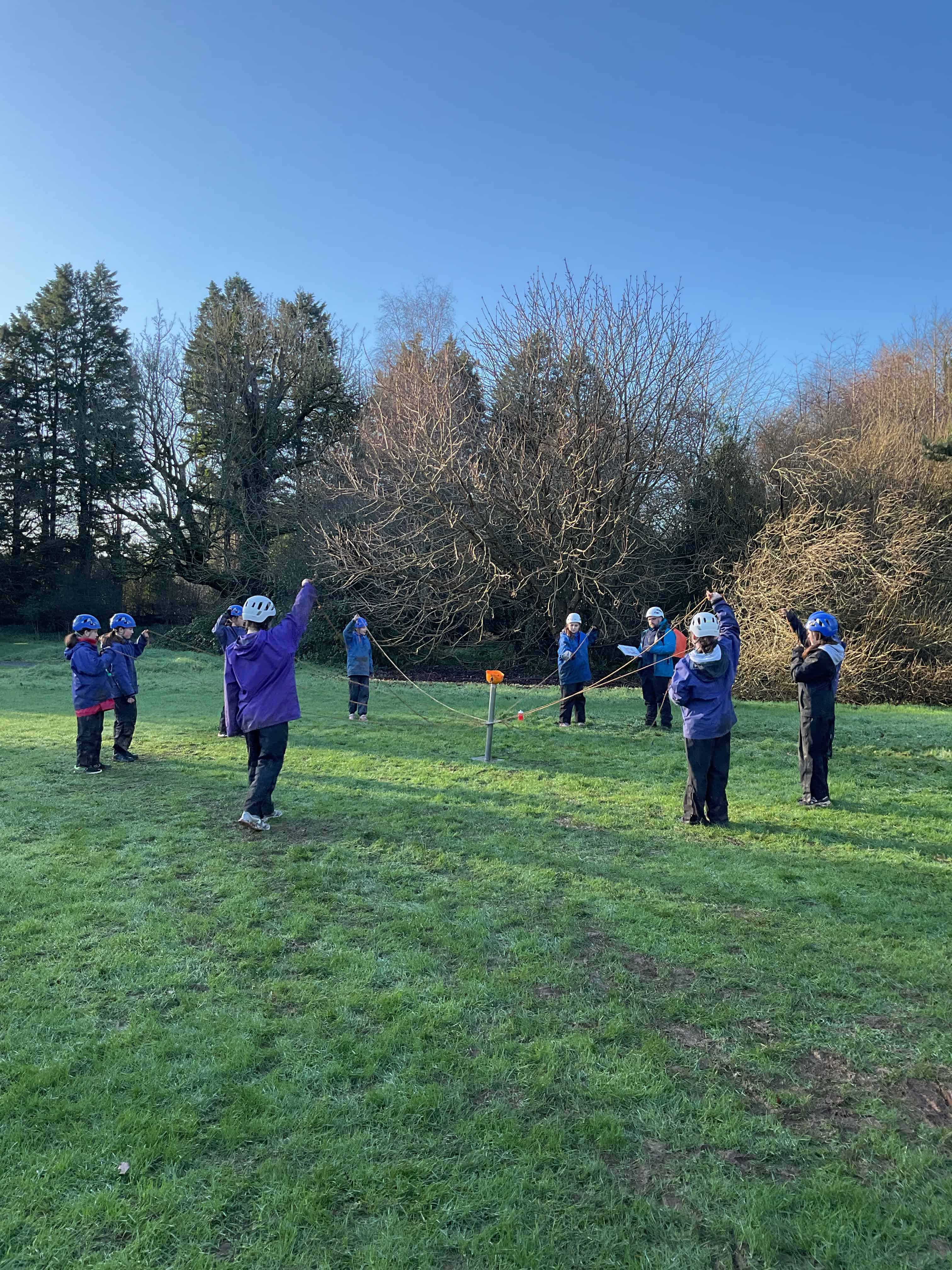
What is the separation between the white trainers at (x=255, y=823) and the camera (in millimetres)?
6855

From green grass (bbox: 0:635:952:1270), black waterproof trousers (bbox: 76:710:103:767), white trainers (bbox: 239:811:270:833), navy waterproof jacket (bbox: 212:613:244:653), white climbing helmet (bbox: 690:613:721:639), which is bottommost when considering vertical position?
green grass (bbox: 0:635:952:1270)

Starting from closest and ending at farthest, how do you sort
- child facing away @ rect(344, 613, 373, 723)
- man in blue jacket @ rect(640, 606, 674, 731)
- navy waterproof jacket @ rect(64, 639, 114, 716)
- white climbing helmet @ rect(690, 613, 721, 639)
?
white climbing helmet @ rect(690, 613, 721, 639)
navy waterproof jacket @ rect(64, 639, 114, 716)
man in blue jacket @ rect(640, 606, 674, 731)
child facing away @ rect(344, 613, 373, 723)

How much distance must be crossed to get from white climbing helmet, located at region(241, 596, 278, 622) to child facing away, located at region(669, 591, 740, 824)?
149 inches

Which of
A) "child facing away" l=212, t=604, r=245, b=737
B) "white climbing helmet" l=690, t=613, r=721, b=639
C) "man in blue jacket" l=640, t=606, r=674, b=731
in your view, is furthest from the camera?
"man in blue jacket" l=640, t=606, r=674, b=731

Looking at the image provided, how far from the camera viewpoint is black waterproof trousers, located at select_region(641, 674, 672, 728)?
40.9ft

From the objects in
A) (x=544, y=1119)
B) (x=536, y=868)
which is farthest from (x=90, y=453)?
(x=544, y=1119)

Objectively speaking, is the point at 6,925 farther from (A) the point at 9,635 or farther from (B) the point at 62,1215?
(A) the point at 9,635

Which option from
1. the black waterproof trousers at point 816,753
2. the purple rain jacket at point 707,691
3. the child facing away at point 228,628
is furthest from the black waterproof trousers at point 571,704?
the purple rain jacket at point 707,691

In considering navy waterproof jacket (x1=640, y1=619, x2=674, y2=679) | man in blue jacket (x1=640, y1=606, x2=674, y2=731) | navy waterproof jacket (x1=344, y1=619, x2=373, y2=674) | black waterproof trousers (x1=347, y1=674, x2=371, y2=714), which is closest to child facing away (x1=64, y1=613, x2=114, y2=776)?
navy waterproof jacket (x1=344, y1=619, x2=373, y2=674)

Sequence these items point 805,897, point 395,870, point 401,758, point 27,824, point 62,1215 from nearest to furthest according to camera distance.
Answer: point 62,1215
point 805,897
point 395,870
point 27,824
point 401,758

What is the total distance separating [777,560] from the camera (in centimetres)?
1797

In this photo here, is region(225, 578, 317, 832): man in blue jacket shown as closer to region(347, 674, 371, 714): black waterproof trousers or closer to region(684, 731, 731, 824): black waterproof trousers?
region(684, 731, 731, 824): black waterproof trousers

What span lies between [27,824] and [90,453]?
106ft

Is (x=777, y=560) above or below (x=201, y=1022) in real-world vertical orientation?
above
